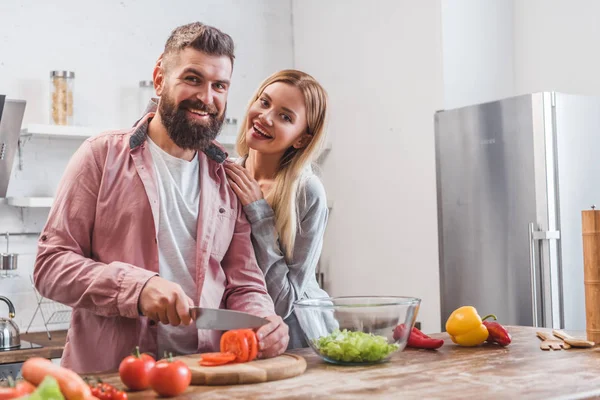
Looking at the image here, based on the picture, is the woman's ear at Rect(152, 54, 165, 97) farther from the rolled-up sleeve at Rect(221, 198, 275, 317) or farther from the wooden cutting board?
the wooden cutting board

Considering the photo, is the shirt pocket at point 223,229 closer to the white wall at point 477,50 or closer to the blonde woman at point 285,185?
the blonde woman at point 285,185

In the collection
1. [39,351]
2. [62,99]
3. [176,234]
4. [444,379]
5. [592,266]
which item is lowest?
[39,351]

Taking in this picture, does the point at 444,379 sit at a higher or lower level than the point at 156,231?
lower

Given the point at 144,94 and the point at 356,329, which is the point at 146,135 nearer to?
the point at 356,329

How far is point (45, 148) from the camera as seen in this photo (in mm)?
4152

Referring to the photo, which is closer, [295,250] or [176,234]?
[176,234]

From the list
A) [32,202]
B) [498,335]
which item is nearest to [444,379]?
[498,335]

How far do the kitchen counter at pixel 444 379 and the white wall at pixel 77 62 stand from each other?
246cm

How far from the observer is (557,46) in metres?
4.25

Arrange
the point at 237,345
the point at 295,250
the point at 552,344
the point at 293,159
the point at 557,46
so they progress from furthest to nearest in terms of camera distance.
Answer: the point at 557,46
the point at 293,159
the point at 295,250
the point at 552,344
the point at 237,345

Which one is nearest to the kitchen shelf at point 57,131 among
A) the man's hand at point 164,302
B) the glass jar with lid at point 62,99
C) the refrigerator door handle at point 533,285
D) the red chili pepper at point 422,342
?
the glass jar with lid at point 62,99

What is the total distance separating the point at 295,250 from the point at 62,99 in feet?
6.75

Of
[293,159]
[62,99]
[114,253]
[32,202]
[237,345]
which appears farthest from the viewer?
[62,99]

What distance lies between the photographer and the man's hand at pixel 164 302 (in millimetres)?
1757
